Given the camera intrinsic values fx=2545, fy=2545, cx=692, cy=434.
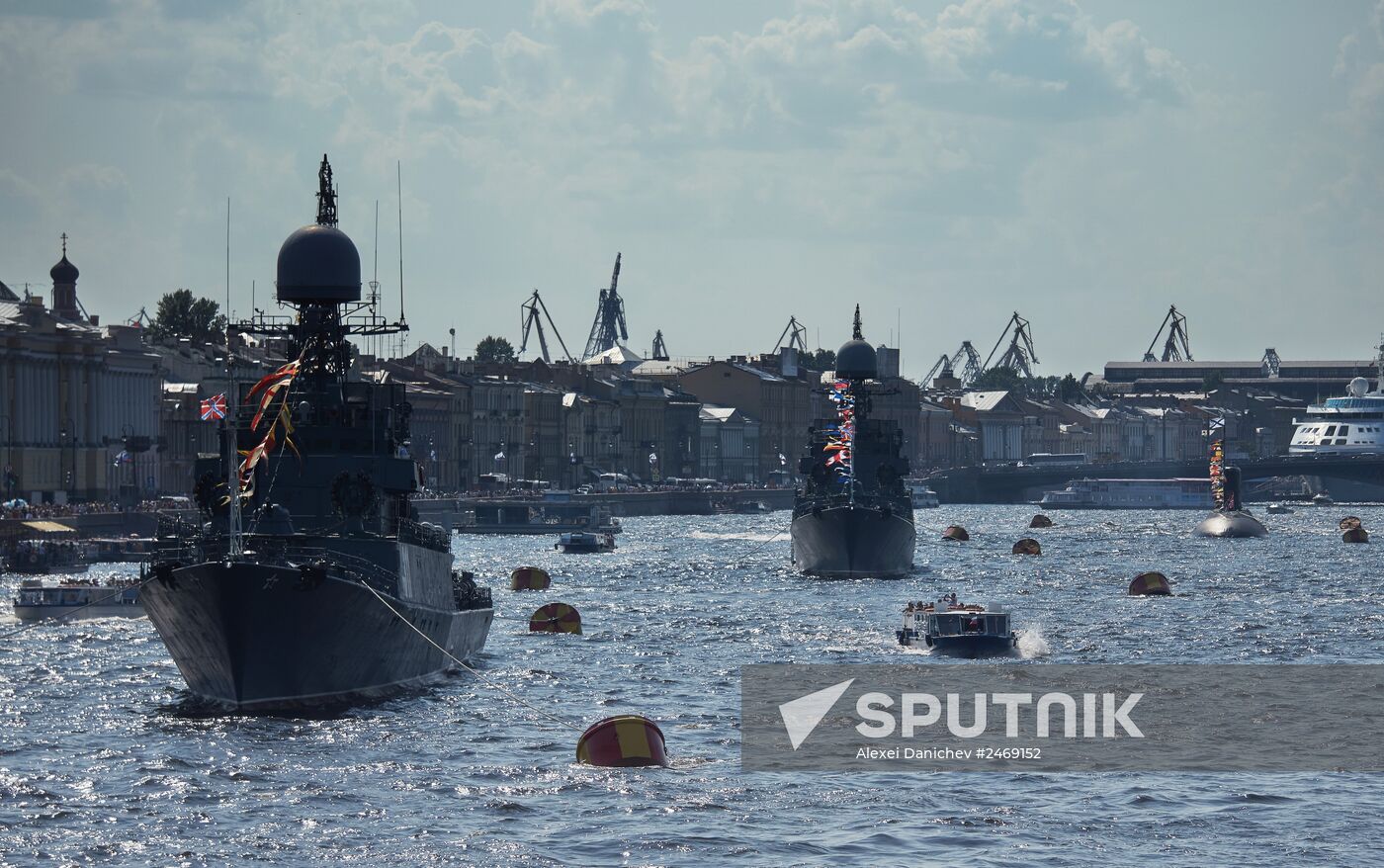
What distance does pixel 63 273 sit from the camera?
19325 centimetres

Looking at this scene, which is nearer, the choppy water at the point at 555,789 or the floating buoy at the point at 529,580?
the choppy water at the point at 555,789

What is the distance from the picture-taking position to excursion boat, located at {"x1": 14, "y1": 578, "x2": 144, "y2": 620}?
3612 inches

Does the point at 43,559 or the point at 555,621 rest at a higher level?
the point at 43,559

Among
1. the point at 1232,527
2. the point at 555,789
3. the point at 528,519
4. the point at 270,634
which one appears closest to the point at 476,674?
the point at 270,634

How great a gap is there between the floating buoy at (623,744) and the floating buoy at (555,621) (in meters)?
37.2

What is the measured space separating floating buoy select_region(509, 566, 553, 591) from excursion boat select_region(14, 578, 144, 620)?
25.4 m

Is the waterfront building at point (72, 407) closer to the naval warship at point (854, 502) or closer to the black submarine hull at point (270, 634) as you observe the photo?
the naval warship at point (854, 502)

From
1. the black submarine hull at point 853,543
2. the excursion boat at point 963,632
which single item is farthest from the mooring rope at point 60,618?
the black submarine hull at point 853,543

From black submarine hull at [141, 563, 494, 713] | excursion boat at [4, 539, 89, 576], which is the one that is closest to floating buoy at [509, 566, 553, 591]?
excursion boat at [4, 539, 89, 576]

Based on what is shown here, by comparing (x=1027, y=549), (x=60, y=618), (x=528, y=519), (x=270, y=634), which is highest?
(x=528, y=519)

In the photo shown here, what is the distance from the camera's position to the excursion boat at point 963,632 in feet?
251

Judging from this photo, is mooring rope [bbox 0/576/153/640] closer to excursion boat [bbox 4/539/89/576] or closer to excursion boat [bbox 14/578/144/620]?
excursion boat [bbox 14/578/144/620]

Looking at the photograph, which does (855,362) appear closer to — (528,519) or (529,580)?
(529,580)

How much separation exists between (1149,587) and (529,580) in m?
28.4
